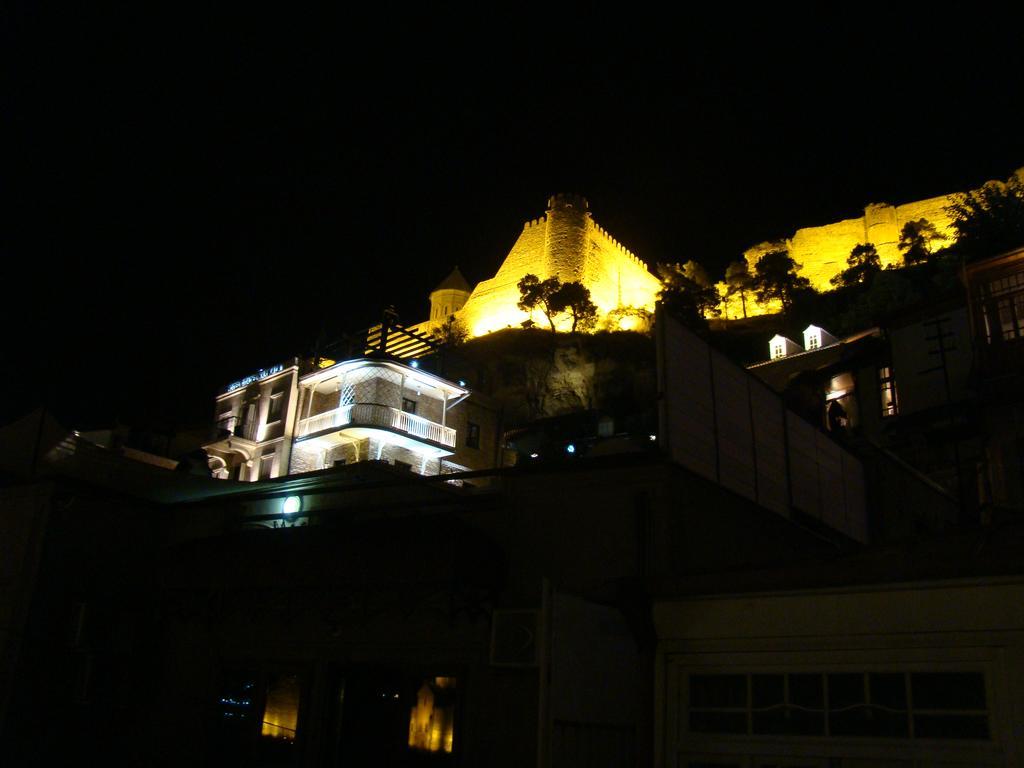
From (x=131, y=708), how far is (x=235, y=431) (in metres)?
28.1

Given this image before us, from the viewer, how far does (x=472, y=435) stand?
37.3 metres

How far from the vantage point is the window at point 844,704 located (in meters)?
5.49

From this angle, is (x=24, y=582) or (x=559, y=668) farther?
(x=24, y=582)

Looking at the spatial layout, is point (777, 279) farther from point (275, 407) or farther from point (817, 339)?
point (275, 407)

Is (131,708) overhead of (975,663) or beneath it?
beneath

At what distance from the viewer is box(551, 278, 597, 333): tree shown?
2734 inches

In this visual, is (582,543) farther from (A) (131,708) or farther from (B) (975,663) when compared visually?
(A) (131,708)

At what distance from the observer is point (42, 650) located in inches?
378

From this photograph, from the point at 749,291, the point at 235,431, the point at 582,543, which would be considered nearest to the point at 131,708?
the point at 582,543

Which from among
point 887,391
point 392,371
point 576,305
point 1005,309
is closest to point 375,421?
point 392,371

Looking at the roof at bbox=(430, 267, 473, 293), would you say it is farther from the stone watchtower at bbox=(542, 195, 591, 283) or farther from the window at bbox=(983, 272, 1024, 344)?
the window at bbox=(983, 272, 1024, 344)

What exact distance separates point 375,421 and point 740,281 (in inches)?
1993

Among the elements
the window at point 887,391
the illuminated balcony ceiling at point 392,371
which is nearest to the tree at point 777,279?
the illuminated balcony ceiling at point 392,371

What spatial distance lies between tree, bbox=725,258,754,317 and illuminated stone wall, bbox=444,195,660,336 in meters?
7.23
